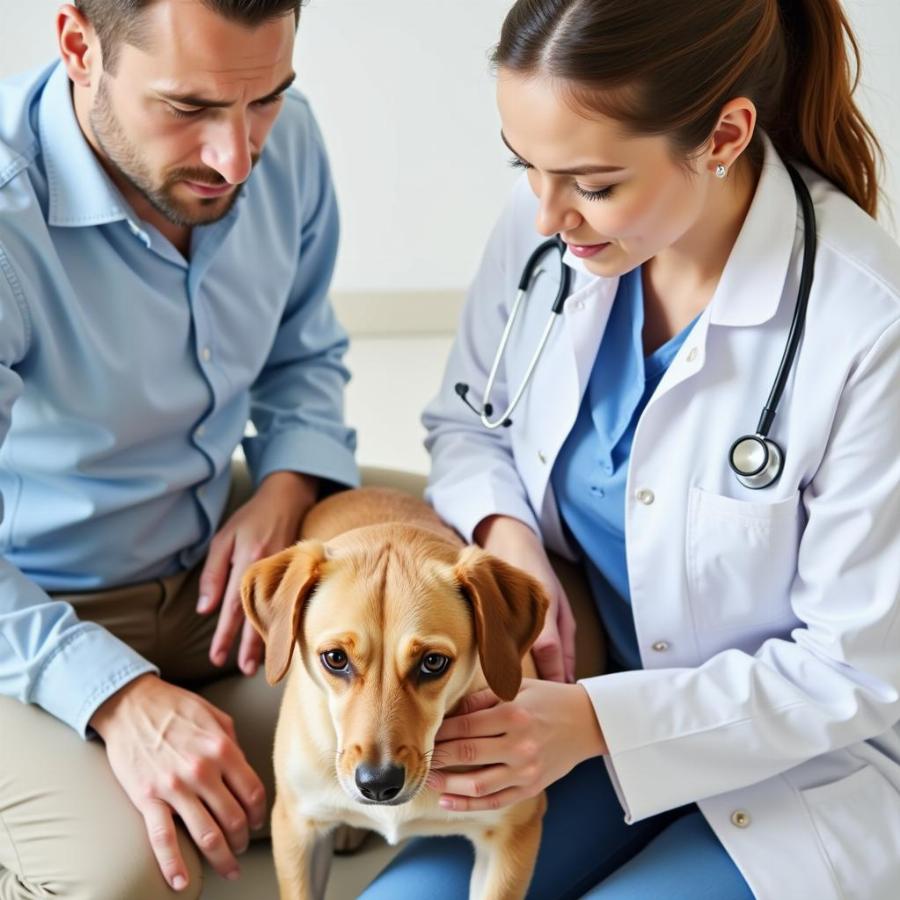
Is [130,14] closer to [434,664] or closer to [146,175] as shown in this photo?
[146,175]

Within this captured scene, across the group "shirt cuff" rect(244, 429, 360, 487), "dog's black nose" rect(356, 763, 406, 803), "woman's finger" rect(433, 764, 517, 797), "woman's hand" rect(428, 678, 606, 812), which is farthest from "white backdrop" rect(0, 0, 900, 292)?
"dog's black nose" rect(356, 763, 406, 803)

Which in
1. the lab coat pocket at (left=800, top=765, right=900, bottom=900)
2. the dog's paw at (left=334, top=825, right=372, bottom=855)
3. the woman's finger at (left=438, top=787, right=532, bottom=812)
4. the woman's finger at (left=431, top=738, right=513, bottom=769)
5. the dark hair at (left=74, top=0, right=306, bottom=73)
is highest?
the dark hair at (left=74, top=0, right=306, bottom=73)

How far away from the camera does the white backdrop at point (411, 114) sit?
339cm

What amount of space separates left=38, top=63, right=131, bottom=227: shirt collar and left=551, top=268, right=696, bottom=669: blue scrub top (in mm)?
727

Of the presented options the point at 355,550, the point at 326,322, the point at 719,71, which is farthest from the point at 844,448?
the point at 326,322

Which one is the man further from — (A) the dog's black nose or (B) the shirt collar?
(A) the dog's black nose

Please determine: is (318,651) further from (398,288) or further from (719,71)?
(398,288)

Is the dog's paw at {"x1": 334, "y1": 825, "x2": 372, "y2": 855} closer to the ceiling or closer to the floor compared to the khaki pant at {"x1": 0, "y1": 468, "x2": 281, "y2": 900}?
closer to the floor

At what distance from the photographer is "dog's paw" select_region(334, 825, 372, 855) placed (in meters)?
1.94

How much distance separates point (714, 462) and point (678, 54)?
0.52 m

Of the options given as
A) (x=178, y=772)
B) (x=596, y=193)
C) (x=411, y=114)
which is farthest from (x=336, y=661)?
(x=411, y=114)

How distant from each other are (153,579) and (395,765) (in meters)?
0.75

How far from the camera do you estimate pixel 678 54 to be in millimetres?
1417

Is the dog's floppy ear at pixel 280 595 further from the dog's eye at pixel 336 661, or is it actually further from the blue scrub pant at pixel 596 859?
the blue scrub pant at pixel 596 859
